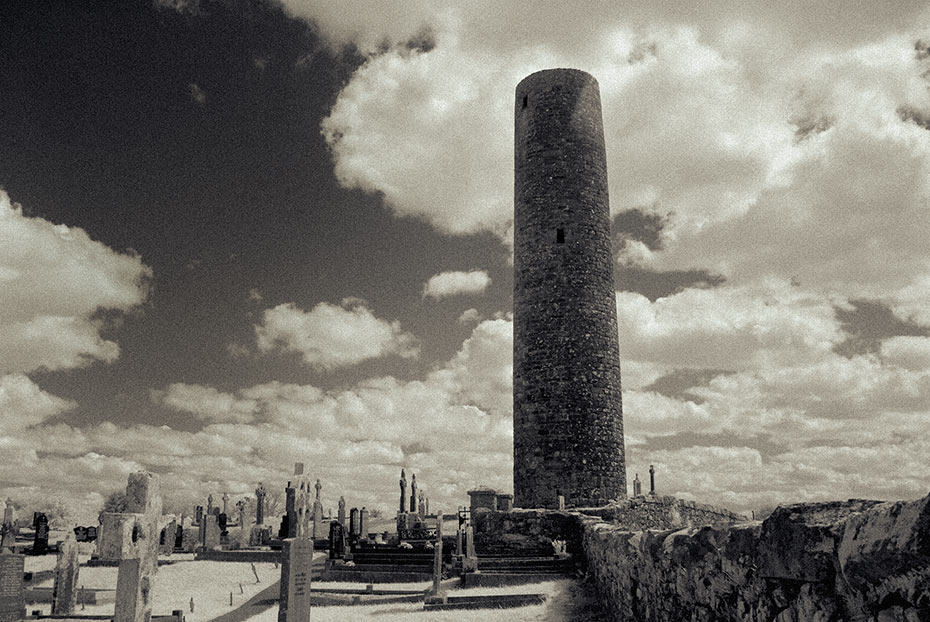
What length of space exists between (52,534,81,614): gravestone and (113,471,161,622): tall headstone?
24.9ft

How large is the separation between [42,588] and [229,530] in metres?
11.9

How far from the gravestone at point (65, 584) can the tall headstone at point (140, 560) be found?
758 cm

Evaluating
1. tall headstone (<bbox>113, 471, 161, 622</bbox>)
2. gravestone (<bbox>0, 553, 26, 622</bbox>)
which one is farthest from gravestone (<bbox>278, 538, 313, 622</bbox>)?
gravestone (<bbox>0, 553, 26, 622</bbox>)

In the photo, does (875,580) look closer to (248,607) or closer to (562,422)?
(248,607)

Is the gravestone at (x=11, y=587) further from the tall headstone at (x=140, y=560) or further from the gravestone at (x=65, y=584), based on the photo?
the tall headstone at (x=140, y=560)

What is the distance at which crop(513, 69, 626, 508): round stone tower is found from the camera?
1989 centimetres

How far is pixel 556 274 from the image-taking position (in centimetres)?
2070

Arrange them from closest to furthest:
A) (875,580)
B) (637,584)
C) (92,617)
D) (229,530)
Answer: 1. (875,580)
2. (637,584)
3. (92,617)
4. (229,530)

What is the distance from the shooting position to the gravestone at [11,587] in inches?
504

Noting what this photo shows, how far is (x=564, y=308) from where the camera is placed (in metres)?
20.5

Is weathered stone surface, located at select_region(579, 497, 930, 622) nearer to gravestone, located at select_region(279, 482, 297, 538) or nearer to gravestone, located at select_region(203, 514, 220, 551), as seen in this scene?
gravestone, located at select_region(279, 482, 297, 538)

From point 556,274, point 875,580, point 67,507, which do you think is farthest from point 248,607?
point 67,507

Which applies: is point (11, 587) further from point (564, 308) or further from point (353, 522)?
point (564, 308)

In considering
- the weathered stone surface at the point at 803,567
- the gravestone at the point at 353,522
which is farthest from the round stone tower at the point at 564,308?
the weathered stone surface at the point at 803,567
